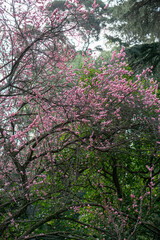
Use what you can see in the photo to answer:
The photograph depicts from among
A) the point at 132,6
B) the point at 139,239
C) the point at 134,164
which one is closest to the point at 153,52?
the point at 132,6

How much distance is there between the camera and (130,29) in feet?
27.9

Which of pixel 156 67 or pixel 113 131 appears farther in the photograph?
pixel 156 67

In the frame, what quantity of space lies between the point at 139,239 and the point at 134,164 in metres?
1.83

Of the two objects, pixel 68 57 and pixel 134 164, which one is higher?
pixel 68 57

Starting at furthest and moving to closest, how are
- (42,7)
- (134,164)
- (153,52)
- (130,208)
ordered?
(153,52) < (134,164) < (130,208) < (42,7)

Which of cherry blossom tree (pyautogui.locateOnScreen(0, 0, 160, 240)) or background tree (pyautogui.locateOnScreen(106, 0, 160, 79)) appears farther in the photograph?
background tree (pyautogui.locateOnScreen(106, 0, 160, 79))

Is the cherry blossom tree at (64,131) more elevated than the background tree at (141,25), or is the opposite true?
the background tree at (141,25)

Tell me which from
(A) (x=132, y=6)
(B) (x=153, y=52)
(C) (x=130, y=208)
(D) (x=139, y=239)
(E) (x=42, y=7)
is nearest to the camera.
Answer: (E) (x=42, y=7)

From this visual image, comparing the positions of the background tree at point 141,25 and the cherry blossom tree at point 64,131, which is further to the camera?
the background tree at point 141,25

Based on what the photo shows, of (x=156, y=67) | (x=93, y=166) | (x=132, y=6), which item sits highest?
(x=132, y=6)

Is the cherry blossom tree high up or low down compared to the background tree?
down

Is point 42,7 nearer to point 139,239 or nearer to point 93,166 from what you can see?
point 93,166

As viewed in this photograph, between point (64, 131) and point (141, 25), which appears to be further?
point (141, 25)

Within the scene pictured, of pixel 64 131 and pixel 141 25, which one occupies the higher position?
pixel 141 25
